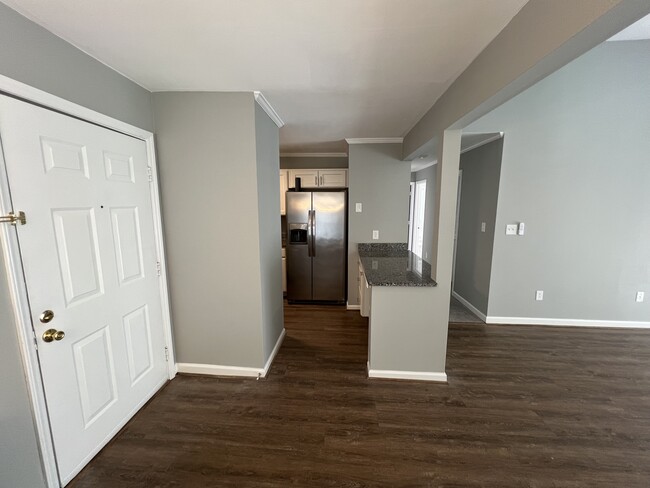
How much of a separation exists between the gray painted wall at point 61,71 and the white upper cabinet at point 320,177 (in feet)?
8.37

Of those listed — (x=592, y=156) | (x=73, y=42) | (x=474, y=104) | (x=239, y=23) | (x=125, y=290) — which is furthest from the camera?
(x=592, y=156)

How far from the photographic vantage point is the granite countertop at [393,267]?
2.29 meters

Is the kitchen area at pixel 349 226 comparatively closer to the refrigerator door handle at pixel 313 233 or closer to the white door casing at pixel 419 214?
the refrigerator door handle at pixel 313 233

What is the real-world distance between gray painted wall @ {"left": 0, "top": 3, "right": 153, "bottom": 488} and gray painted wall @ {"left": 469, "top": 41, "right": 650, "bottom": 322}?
356cm

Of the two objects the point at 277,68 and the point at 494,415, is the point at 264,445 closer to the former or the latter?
the point at 494,415

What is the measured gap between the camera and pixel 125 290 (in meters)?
1.86

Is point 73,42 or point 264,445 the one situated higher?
point 73,42

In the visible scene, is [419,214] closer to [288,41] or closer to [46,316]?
[288,41]

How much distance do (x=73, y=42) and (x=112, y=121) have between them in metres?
0.41

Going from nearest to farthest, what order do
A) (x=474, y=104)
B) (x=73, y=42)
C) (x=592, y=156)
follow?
(x=73, y=42), (x=474, y=104), (x=592, y=156)

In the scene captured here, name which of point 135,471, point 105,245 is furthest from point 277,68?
point 135,471

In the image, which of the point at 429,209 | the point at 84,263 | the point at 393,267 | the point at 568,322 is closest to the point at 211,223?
the point at 84,263

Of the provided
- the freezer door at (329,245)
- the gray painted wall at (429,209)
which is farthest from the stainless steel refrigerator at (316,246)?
the gray painted wall at (429,209)

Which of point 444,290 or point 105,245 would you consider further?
point 444,290
